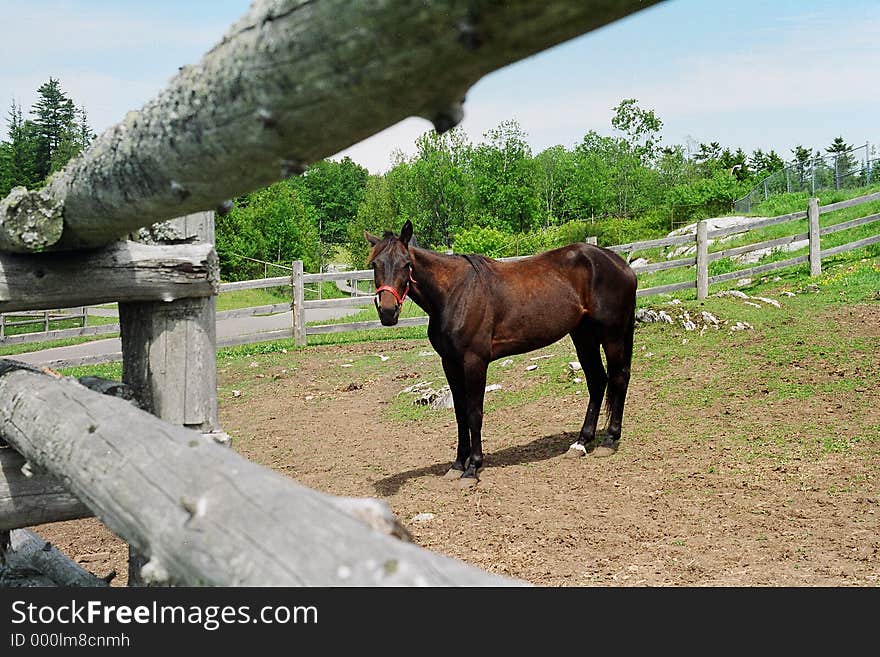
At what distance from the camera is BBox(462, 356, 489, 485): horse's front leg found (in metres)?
6.41

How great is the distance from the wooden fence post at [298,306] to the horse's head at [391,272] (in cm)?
840

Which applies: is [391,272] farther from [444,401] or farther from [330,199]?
[330,199]

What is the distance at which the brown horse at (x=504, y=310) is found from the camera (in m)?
6.26

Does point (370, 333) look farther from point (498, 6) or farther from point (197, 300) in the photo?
point (498, 6)

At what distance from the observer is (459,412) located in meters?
6.57

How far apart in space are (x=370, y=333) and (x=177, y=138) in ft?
44.4

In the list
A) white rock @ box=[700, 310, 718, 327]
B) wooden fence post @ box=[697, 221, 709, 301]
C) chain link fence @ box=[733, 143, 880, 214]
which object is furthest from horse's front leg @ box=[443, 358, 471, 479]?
chain link fence @ box=[733, 143, 880, 214]

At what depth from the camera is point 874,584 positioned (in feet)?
12.6

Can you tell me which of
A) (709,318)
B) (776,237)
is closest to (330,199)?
(776,237)

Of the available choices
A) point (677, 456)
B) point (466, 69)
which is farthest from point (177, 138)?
point (677, 456)

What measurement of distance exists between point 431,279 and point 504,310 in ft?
2.46

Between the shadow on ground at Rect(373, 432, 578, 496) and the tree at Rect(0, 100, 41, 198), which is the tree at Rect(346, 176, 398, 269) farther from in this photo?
the shadow on ground at Rect(373, 432, 578, 496)
